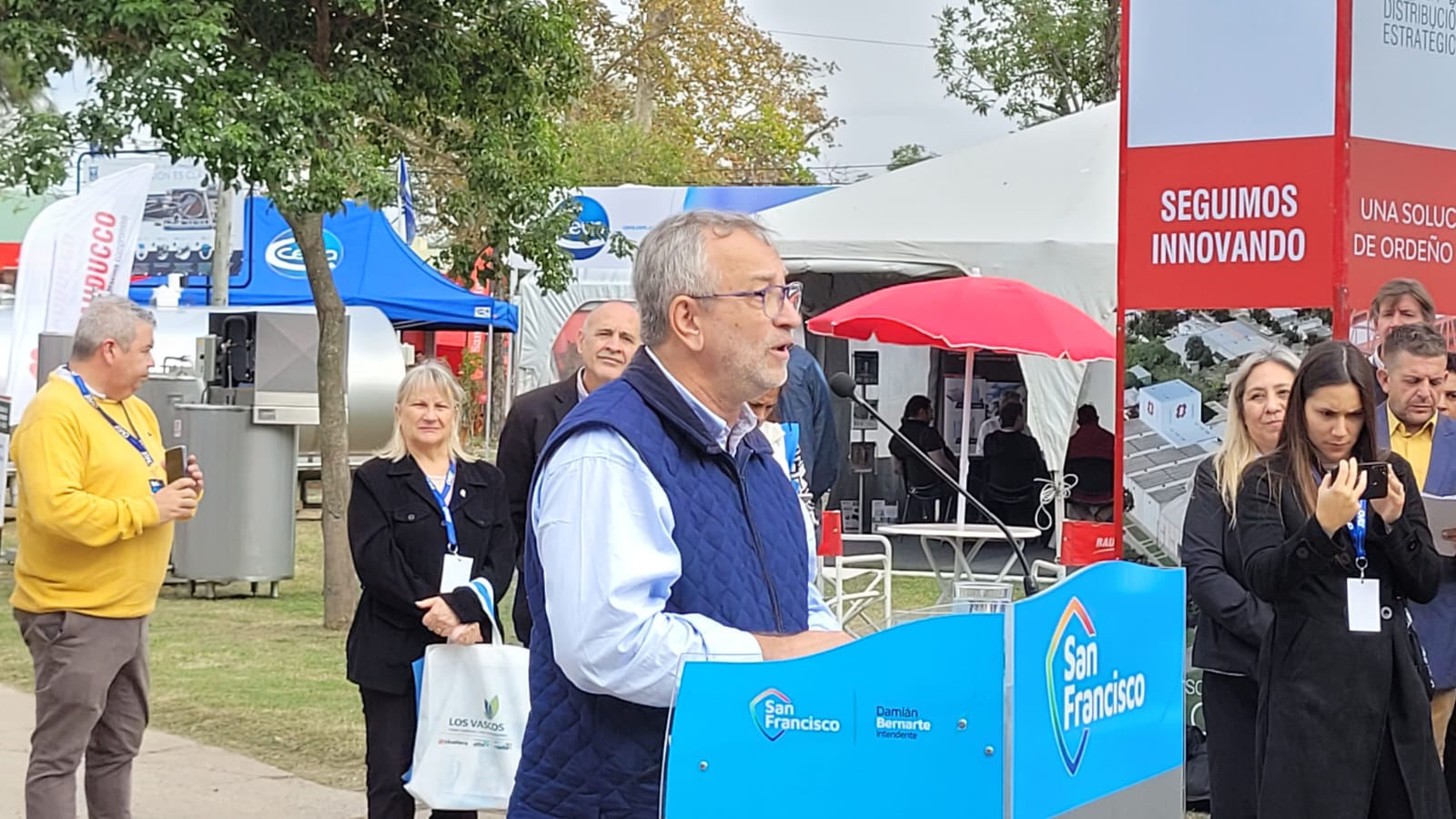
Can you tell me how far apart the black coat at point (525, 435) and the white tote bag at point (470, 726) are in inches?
9.0

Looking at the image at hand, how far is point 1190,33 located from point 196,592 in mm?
10337

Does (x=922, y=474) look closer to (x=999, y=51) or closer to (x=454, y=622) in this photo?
(x=454, y=622)

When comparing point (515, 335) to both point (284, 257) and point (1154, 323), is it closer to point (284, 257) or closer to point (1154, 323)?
point (284, 257)

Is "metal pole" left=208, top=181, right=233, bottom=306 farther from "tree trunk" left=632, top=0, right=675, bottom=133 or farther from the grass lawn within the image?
"tree trunk" left=632, top=0, right=675, bottom=133

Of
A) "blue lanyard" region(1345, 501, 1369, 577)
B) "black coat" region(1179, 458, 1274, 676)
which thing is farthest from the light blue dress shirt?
"black coat" region(1179, 458, 1274, 676)

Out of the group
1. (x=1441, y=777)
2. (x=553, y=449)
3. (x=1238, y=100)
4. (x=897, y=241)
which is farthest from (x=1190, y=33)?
(x=897, y=241)

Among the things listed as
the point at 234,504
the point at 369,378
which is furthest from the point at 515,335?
the point at 234,504

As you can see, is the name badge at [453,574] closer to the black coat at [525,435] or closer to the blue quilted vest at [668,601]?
the black coat at [525,435]

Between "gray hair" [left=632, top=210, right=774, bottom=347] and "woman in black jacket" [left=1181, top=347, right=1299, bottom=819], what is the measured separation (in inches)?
118

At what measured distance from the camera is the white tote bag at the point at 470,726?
5.80 m

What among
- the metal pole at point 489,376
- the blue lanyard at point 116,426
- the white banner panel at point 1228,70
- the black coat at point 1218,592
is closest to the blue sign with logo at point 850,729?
the black coat at point 1218,592

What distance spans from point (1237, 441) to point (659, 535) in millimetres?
3362

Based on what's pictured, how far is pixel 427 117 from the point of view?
40.3ft

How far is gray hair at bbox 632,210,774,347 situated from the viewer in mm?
2906
